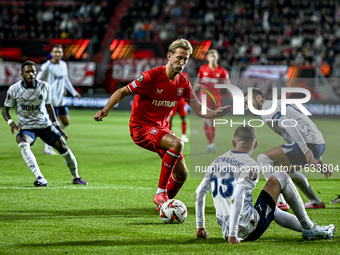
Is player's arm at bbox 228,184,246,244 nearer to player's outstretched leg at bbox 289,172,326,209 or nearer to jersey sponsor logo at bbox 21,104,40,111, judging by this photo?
player's outstretched leg at bbox 289,172,326,209

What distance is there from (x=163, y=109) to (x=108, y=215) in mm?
1438

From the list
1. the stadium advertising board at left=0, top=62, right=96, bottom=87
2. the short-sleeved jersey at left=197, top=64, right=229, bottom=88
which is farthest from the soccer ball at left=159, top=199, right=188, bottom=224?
the stadium advertising board at left=0, top=62, right=96, bottom=87

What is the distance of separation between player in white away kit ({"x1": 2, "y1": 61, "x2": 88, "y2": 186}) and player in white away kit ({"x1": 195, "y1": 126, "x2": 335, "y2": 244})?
393 cm

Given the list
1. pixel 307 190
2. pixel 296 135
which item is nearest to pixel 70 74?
pixel 307 190

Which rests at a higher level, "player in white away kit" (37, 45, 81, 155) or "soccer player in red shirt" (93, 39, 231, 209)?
"soccer player in red shirt" (93, 39, 231, 209)

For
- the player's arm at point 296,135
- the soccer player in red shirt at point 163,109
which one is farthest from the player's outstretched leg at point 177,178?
the player's arm at point 296,135

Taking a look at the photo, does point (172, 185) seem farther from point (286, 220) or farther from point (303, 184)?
point (286, 220)

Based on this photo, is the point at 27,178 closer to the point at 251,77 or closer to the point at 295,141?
the point at 295,141

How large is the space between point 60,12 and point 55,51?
20.2 m

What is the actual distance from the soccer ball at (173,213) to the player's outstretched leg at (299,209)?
1.31 m

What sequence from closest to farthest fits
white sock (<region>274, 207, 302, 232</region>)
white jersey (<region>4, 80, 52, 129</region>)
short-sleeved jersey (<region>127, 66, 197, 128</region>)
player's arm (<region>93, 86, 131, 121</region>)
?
white sock (<region>274, 207, 302, 232</region>) < player's arm (<region>93, 86, 131, 121</region>) < short-sleeved jersey (<region>127, 66, 197, 128</region>) < white jersey (<region>4, 80, 52, 129</region>)

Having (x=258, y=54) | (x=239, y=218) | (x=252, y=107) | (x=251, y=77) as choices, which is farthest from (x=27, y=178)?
(x=258, y=54)

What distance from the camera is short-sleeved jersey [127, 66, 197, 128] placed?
6695mm

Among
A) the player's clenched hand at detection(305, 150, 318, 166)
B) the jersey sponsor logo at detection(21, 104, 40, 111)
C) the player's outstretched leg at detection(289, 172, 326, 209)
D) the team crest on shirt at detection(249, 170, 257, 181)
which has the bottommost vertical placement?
the player's outstretched leg at detection(289, 172, 326, 209)
